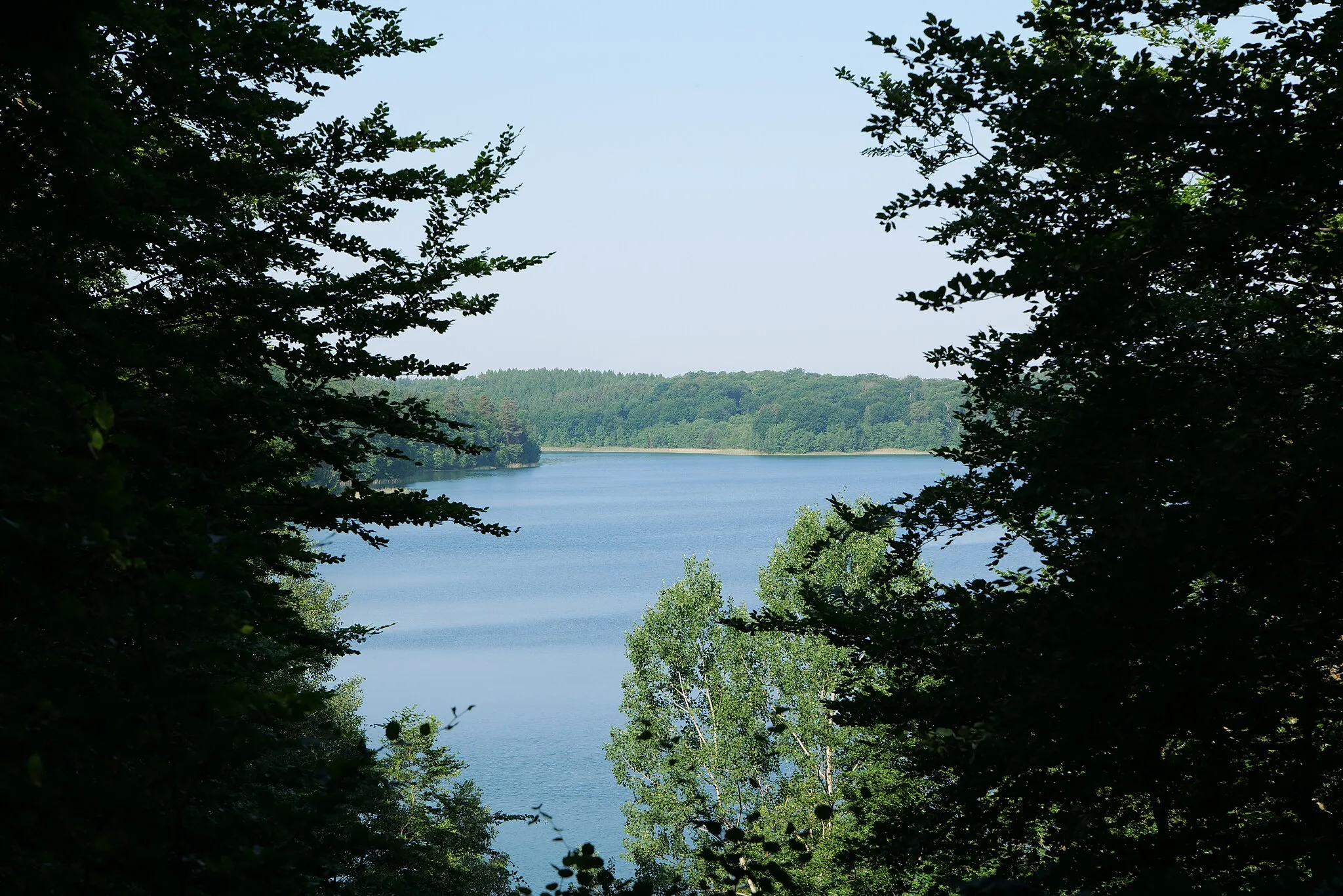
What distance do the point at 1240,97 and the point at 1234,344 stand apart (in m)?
1.34

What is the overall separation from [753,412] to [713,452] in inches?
349

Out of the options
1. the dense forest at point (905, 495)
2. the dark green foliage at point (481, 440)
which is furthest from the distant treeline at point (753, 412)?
the dense forest at point (905, 495)

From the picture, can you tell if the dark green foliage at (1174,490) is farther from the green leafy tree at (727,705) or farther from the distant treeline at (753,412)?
the distant treeline at (753,412)

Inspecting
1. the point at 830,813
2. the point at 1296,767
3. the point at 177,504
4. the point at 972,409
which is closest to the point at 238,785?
the point at 177,504

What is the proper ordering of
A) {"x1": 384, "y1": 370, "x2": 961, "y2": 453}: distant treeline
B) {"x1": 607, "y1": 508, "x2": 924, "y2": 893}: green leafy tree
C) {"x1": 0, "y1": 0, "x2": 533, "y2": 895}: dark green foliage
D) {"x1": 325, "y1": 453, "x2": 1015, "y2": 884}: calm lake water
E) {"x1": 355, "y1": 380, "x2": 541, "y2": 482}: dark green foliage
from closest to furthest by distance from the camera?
{"x1": 0, "y1": 0, "x2": 533, "y2": 895}: dark green foliage, {"x1": 607, "y1": 508, "x2": 924, "y2": 893}: green leafy tree, {"x1": 325, "y1": 453, "x2": 1015, "y2": 884}: calm lake water, {"x1": 355, "y1": 380, "x2": 541, "y2": 482}: dark green foliage, {"x1": 384, "y1": 370, "x2": 961, "y2": 453}: distant treeline

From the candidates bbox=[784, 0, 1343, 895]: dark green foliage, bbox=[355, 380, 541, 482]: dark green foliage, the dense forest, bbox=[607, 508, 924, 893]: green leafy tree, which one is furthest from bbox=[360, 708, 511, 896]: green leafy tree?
bbox=[355, 380, 541, 482]: dark green foliage

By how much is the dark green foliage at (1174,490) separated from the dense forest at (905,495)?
27mm

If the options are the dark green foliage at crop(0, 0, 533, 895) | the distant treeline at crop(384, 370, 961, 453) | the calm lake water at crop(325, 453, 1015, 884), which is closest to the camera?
the dark green foliage at crop(0, 0, 533, 895)

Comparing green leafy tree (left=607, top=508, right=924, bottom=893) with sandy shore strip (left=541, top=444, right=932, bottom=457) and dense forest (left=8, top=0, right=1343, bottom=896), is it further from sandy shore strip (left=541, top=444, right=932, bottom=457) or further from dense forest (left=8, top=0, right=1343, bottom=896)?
sandy shore strip (left=541, top=444, right=932, bottom=457)

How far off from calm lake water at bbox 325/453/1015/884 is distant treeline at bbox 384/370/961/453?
33418mm

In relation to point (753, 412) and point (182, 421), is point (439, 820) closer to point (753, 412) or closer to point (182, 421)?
point (182, 421)

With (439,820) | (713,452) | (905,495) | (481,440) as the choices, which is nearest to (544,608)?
(439,820)

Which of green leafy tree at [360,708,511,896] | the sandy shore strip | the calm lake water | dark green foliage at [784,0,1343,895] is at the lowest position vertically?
the calm lake water

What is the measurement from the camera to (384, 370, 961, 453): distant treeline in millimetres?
141125
